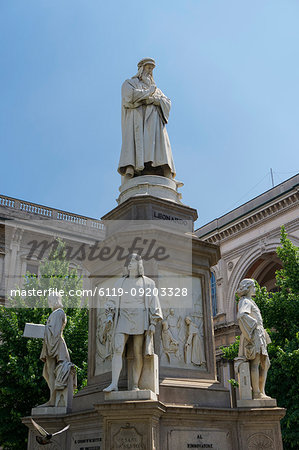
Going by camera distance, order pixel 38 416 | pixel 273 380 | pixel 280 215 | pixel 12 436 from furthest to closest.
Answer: pixel 280 215
pixel 12 436
pixel 273 380
pixel 38 416

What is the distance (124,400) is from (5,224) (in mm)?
24575

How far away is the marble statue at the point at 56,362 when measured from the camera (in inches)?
347

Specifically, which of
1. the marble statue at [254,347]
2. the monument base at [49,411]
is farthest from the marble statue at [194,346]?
the monument base at [49,411]

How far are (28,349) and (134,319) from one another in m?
11.3

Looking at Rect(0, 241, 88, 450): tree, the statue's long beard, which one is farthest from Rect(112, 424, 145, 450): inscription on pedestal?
Rect(0, 241, 88, 450): tree

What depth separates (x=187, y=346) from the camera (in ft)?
27.9

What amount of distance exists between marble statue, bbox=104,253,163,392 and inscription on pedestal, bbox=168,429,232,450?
3.27 ft

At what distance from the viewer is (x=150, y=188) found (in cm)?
1002

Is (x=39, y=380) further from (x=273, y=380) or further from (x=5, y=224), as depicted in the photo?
(x=5, y=224)

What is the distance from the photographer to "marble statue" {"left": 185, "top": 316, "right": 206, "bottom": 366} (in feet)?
27.8

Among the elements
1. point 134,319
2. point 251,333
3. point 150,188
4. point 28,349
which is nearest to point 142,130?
point 150,188

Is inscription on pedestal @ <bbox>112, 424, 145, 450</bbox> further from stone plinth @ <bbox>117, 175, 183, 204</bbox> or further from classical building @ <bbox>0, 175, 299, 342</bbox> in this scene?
classical building @ <bbox>0, 175, 299, 342</bbox>

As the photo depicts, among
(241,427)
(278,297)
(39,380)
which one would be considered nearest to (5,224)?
(39,380)

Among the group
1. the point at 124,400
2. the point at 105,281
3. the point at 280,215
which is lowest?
the point at 124,400
